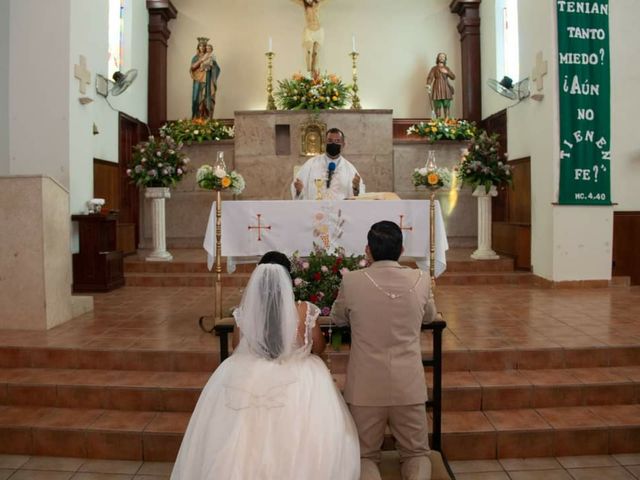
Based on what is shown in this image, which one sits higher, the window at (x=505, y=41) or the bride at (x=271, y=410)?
the window at (x=505, y=41)

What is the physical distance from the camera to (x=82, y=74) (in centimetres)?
840

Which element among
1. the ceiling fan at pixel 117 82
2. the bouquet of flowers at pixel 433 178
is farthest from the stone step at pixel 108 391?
the ceiling fan at pixel 117 82

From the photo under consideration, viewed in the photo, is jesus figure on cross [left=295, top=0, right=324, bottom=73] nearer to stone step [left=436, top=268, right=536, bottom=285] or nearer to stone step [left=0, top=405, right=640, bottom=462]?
stone step [left=436, top=268, right=536, bottom=285]

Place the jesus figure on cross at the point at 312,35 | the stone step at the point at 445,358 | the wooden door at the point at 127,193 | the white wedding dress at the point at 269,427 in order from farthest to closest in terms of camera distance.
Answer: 1. the jesus figure on cross at the point at 312,35
2. the wooden door at the point at 127,193
3. the stone step at the point at 445,358
4. the white wedding dress at the point at 269,427

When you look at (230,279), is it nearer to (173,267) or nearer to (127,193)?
(173,267)

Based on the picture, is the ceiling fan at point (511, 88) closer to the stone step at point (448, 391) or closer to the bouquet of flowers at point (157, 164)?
the bouquet of flowers at point (157, 164)

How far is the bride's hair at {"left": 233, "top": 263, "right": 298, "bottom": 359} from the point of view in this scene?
9.58ft

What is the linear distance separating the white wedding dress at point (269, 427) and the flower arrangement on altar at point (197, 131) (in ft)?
29.3

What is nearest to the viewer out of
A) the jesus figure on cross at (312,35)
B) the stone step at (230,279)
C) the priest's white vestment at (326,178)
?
the priest's white vestment at (326,178)

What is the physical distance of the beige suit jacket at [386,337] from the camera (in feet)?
9.86

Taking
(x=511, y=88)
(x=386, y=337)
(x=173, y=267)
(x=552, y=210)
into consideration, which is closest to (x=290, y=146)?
(x=173, y=267)

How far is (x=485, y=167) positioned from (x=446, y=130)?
2374mm

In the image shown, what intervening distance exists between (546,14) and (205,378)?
6.81 m

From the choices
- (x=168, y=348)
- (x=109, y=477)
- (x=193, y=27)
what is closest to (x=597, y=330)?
(x=168, y=348)
